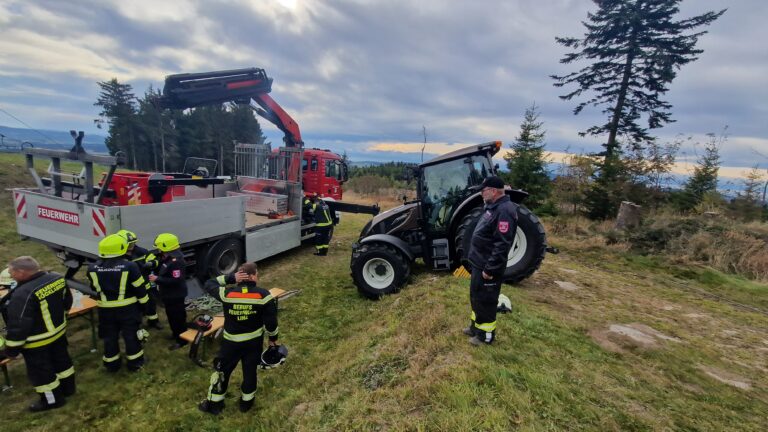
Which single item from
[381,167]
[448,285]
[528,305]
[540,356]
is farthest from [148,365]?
[381,167]

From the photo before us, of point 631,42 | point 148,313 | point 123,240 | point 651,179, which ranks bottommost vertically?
point 148,313

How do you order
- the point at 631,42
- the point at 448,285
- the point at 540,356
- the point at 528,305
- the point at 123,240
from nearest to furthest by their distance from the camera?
the point at 540,356
the point at 123,240
the point at 528,305
the point at 448,285
the point at 631,42

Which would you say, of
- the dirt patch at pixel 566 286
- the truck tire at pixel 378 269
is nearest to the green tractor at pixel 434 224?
the truck tire at pixel 378 269

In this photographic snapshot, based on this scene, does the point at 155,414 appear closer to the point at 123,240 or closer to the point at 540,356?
the point at 123,240

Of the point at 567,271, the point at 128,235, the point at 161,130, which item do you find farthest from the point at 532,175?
the point at 161,130

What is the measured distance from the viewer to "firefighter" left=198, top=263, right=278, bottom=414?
335cm

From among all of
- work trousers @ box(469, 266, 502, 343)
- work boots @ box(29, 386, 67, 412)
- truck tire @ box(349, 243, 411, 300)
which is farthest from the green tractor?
work boots @ box(29, 386, 67, 412)

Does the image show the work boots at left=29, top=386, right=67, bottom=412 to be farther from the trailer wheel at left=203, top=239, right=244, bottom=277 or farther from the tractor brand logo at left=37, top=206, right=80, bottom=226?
the trailer wheel at left=203, top=239, right=244, bottom=277

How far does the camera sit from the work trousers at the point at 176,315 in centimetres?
459

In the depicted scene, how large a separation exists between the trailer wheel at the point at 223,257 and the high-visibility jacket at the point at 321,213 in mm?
2451

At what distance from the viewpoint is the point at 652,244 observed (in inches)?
367

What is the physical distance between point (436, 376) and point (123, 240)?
12.8 feet

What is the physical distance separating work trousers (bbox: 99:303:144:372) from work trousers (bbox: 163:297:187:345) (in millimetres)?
533

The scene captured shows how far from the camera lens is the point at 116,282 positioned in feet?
12.6
